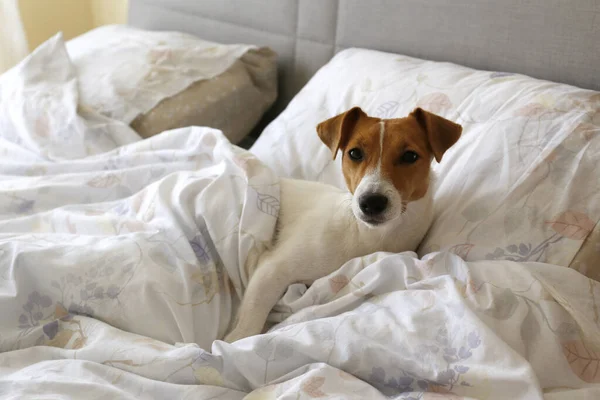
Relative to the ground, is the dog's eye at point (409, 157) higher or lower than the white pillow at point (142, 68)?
higher

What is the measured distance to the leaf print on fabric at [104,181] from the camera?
60.1 inches

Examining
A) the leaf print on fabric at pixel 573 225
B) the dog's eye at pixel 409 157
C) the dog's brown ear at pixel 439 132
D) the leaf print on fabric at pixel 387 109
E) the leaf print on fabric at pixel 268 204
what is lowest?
the leaf print on fabric at pixel 268 204

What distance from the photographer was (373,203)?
1.09 m

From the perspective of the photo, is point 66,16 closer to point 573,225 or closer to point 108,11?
point 108,11

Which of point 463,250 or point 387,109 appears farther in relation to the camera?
point 387,109

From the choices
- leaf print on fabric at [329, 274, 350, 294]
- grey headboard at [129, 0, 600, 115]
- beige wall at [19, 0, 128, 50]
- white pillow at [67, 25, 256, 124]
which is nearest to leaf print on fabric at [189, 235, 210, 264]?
leaf print on fabric at [329, 274, 350, 294]

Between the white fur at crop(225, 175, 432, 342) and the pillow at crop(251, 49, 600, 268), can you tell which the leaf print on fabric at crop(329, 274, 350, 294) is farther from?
the pillow at crop(251, 49, 600, 268)

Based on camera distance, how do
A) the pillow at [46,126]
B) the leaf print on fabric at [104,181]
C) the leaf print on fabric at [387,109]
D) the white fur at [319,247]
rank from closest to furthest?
1. the white fur at [319,247]
2. the leaf print on fabric at [387,109]
3. the leaf print on fabric at [104,181]
4. the pillow at [46,126]

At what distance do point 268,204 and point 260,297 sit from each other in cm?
25

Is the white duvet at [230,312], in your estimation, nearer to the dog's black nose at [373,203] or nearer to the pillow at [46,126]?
the dog's black nose at [373,203]

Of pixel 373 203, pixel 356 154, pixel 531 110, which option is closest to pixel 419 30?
pixel 531 110

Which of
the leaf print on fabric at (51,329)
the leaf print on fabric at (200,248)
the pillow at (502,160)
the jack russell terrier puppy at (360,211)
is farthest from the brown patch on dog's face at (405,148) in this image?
the leaf print on fabric at (51,329)

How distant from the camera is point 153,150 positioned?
1635mm

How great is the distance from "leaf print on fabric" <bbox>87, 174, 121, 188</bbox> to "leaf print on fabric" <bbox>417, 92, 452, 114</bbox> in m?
0.84
